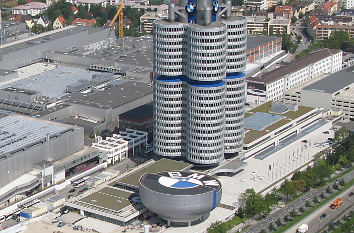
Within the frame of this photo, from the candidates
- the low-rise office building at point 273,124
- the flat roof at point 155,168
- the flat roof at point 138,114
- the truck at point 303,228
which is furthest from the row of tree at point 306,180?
the flat roof at point 138,114

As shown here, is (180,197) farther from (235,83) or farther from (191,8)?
(191,8)

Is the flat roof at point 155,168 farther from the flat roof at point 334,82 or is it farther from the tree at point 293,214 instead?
the flat roof at point 334,82

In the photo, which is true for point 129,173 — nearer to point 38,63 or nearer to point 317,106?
point 317,106

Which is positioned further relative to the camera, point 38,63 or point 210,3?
point 38,63

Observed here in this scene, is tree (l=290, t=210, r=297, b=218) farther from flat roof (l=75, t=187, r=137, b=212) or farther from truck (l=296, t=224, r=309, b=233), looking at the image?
flat roof (l=75, t=187, r=137, b=212)

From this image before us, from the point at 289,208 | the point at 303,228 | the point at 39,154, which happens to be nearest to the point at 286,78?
the point at 289,208

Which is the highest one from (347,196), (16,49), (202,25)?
(202,25)

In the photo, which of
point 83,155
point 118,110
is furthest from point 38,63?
point 83,155

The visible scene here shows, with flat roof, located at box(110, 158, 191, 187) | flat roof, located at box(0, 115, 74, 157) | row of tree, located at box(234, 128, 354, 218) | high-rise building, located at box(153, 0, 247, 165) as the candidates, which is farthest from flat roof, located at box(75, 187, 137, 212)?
row of tree, located at box(234, 128, 354, 218)
